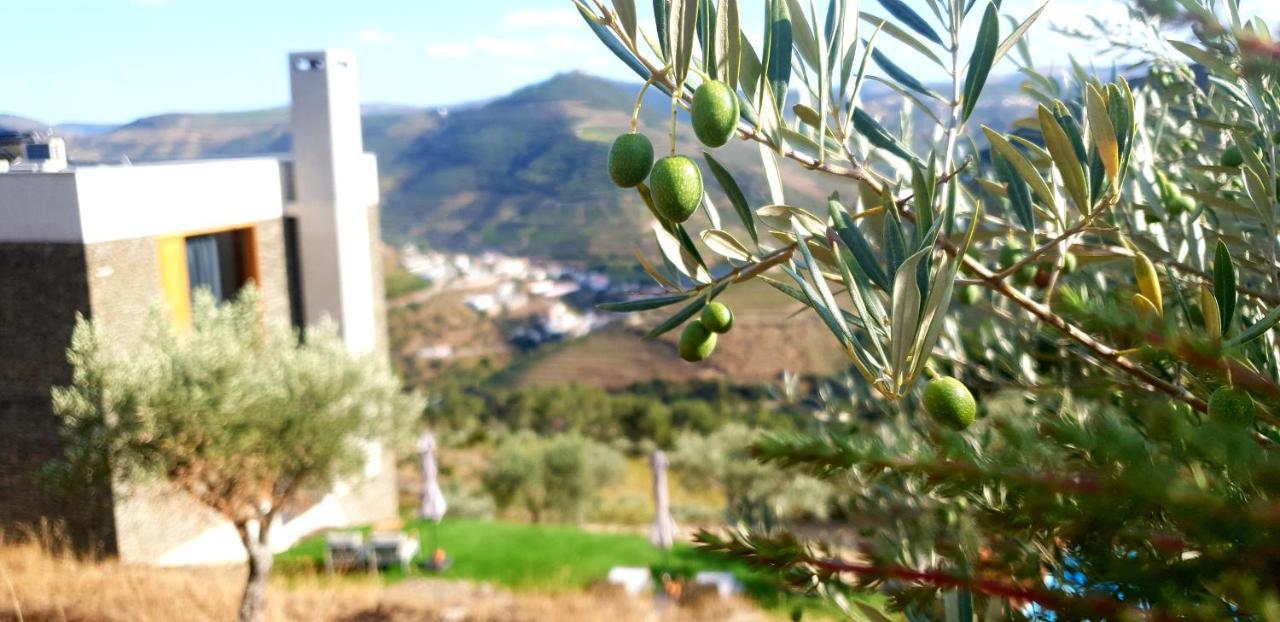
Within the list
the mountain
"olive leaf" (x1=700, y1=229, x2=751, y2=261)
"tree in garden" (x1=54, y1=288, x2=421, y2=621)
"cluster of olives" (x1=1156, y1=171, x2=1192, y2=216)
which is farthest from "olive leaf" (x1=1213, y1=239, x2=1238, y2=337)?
the mountain

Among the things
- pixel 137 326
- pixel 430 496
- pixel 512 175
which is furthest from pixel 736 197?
pixel 512 175

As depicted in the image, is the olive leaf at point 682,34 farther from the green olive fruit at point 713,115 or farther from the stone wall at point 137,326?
the stone wall at point 137,326

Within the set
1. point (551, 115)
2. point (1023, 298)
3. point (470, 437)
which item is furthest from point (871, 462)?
point (551, 115)

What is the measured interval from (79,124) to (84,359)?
5369 millimetres

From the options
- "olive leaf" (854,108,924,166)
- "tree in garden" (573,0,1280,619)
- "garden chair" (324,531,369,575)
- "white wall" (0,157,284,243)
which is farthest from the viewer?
"garden chair" (324,531,369,575)

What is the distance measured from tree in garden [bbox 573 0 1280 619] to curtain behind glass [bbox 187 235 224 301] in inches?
401

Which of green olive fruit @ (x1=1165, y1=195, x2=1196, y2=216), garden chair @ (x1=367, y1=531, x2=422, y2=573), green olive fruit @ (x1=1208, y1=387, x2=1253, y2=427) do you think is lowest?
garden chair @ (x1=367, y1=531, x2=422, y2=573)

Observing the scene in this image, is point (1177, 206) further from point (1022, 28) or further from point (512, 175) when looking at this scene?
point (512, 175)

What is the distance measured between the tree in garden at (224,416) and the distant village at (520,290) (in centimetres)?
2580

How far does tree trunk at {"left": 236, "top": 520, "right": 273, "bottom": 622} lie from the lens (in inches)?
297

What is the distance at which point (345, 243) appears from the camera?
41.7 feet

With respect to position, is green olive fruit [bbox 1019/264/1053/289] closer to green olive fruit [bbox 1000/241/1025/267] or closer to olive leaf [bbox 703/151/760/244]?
green olive fruit [bbox 1000/241/1025/267]

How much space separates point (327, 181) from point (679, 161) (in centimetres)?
1209

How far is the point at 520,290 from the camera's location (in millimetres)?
40438
